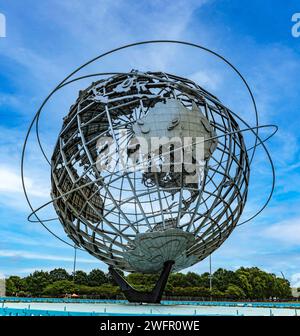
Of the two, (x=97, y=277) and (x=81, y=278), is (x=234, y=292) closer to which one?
(x=97, y=277)

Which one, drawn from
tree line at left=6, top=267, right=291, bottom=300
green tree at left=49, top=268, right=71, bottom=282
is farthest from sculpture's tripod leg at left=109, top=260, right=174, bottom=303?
green tree at left=49, top=268, right=71, bottom=282

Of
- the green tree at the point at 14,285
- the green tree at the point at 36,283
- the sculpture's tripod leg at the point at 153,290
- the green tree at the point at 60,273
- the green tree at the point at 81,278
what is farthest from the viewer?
the green tree at the point at 60,273

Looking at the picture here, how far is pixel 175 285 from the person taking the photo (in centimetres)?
5031

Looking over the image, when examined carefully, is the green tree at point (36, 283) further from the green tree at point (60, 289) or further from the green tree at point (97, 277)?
the green tree at point (97, 277)

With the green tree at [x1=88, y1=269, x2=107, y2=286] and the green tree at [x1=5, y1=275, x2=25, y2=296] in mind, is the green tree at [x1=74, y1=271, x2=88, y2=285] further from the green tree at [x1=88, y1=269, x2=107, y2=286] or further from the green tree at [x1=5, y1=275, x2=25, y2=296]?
the green tree at [x1=5, y1=275, x2=25, y2=296]

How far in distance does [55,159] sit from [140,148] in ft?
18.8

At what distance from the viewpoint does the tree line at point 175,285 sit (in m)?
44.4

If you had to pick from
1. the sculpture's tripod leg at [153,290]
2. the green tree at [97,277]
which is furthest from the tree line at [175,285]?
the sculpture's tripod leg at [153,290]

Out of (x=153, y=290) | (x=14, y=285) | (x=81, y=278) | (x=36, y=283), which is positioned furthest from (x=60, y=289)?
(x=153, y=290)

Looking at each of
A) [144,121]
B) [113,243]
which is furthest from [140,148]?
[113,243]
